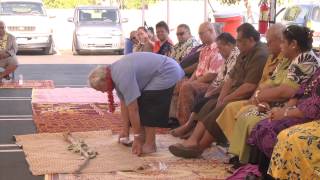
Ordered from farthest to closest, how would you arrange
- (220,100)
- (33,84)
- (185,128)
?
(33,84) < (185,128) < (220,100)

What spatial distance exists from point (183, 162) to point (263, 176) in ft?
3.75

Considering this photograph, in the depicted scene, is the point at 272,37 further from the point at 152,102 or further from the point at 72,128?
the point at 72,128

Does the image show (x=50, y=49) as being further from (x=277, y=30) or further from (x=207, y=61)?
(x=277, y=30)

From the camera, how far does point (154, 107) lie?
5.95m

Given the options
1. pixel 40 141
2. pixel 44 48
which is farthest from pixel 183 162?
pixel 44 48

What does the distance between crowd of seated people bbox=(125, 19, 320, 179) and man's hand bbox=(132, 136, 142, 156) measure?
0.97 ft

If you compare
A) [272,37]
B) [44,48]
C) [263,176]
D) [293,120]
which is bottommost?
[44,48]

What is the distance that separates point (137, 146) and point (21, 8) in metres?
13.8

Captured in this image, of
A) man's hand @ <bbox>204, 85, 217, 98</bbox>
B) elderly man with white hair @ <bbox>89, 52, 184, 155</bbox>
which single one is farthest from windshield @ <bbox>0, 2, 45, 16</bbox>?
elderly man with white hair @ <bbox>89, 52, 184, 155</bbox>

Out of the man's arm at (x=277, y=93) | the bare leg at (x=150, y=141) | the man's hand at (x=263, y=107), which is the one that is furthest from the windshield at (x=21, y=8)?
the man's hand at (x=263, y=107)

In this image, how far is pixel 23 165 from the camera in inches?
216

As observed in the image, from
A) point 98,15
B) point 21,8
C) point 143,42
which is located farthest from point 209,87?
point 98,15

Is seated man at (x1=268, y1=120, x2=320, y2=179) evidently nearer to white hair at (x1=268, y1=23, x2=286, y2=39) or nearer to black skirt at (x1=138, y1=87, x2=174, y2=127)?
white hair at (x1=268, y1=23, x2=286, y2=39)

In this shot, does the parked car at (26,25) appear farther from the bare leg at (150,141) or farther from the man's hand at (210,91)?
the bare leg at (150,141)
